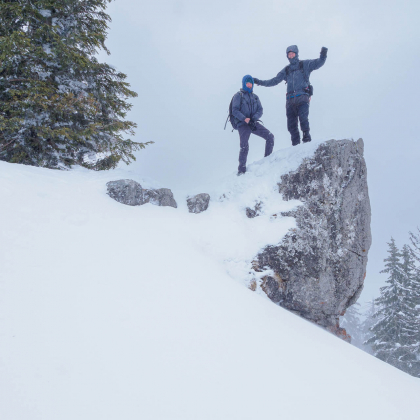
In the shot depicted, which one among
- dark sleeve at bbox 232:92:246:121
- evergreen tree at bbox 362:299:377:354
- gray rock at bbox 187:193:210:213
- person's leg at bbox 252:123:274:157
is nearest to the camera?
gray rock at bbox 187:193:210:213

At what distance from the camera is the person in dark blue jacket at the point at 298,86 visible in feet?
20.7

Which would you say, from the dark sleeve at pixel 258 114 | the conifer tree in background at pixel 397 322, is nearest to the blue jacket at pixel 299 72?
the dark sleeve at pixel 258 114

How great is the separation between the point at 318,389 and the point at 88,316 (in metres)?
2.45

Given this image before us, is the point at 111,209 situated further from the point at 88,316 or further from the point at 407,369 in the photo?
the point at 407,369

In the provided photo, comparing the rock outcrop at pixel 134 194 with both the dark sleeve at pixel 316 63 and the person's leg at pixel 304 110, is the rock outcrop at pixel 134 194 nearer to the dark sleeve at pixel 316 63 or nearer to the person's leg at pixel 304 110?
the person's leg at pixel 304 110

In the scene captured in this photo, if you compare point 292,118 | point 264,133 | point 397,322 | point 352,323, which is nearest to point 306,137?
point 292,118

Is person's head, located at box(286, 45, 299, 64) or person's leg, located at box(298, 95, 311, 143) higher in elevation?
person's head, located at box(286, 45, 299, 64)

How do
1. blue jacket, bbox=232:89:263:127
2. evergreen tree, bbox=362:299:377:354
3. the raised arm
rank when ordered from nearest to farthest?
the raised arm → blue jacket, bbox=232:89:263:127 → evergreen tree, bbox=362:299:377:354

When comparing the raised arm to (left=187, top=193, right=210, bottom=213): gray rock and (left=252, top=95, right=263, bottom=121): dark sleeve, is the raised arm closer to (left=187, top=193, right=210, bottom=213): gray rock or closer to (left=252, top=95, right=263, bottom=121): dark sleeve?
(left=252, top=95, right=263, bottom=121): dark sleeve

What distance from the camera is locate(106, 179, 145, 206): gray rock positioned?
5430 mm

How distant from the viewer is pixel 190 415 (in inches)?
73.4

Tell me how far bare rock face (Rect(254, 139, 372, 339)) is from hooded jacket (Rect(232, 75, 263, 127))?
2.02 meters

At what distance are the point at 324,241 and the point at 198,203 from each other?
123 inches

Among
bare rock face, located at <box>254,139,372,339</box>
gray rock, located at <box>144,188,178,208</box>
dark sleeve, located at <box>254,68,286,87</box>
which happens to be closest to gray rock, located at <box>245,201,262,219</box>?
bare rock face, located at <box>254,139,372,339</box>
